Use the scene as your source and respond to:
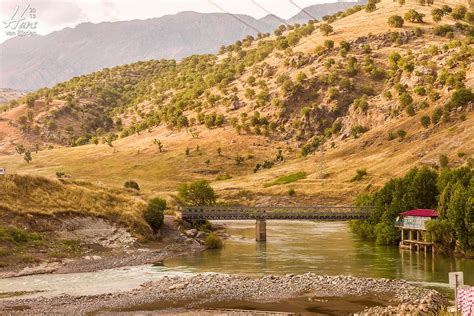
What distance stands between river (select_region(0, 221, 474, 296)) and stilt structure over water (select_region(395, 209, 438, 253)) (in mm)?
1732

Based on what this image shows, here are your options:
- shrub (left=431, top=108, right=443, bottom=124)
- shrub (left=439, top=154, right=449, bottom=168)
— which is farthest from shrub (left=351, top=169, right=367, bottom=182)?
shrub (left=431, top=108, right=443, bottom=124)

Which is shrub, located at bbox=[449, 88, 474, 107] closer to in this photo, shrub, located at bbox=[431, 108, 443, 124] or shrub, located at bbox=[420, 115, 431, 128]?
shrub, located at bbox=[431, 108, 443, 124]

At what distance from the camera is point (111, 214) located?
310 ft

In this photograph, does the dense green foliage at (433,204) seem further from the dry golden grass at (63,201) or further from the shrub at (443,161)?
the shrub at (443,161)

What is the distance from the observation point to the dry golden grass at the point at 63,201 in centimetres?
8794

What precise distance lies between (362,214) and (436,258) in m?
23.2

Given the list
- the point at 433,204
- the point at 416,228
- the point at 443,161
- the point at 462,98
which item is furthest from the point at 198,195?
the point at 462,98

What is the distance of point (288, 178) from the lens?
179000mm

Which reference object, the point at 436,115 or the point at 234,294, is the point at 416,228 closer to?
the point at 234,294

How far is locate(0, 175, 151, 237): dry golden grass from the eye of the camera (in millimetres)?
87938

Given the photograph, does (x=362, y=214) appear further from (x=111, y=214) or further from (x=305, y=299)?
(x=305, y=299)

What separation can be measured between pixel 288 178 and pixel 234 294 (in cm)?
12142

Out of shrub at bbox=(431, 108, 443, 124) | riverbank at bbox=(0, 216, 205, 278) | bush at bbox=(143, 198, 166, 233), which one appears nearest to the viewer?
riverbank at bbox=(0, 216, 205, 278)

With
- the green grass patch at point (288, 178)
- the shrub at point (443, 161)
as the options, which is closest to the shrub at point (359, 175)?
the green grass patch at point (288, 178)
